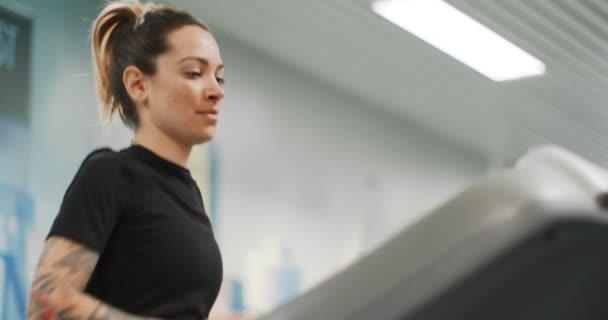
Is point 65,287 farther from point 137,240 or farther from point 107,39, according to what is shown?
point 107,39

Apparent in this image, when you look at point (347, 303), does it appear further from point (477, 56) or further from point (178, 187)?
point (477, 56)

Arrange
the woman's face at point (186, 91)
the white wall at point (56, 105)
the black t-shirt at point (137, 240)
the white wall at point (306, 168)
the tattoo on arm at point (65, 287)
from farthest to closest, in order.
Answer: the white wall at point (306, 168), the white wall at point (56, 105), the woman's face at point (186, 91), the black t-shirt at point (137, 240), the tattoo on arm at point (65, 287)

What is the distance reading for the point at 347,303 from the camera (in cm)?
62

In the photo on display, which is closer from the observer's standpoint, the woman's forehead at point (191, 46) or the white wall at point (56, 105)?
the woman's forehead at point (191, 46)

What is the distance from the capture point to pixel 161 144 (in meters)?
1.47

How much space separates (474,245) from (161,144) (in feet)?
3.10

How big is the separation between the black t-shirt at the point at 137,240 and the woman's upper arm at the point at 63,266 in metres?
0.02

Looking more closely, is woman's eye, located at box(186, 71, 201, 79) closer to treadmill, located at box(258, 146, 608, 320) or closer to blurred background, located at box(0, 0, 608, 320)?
treadmill, located at box(258, 146, 608, 320)

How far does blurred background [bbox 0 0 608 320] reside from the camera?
178 inches

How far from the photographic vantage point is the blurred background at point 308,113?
4520 millimetres

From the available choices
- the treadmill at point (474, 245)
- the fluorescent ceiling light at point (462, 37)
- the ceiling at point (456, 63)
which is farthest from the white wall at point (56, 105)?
the treadmill at point (474, 245)

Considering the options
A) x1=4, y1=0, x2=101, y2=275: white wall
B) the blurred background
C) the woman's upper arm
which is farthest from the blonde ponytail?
x1=4, y1=0, x2=101, y2=275: white wall

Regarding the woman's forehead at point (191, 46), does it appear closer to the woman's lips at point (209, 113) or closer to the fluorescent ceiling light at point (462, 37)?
the woman's lips at point (209, 113)

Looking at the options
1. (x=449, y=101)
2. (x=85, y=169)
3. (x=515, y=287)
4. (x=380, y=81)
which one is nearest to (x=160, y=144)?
(x=85, y=169)
